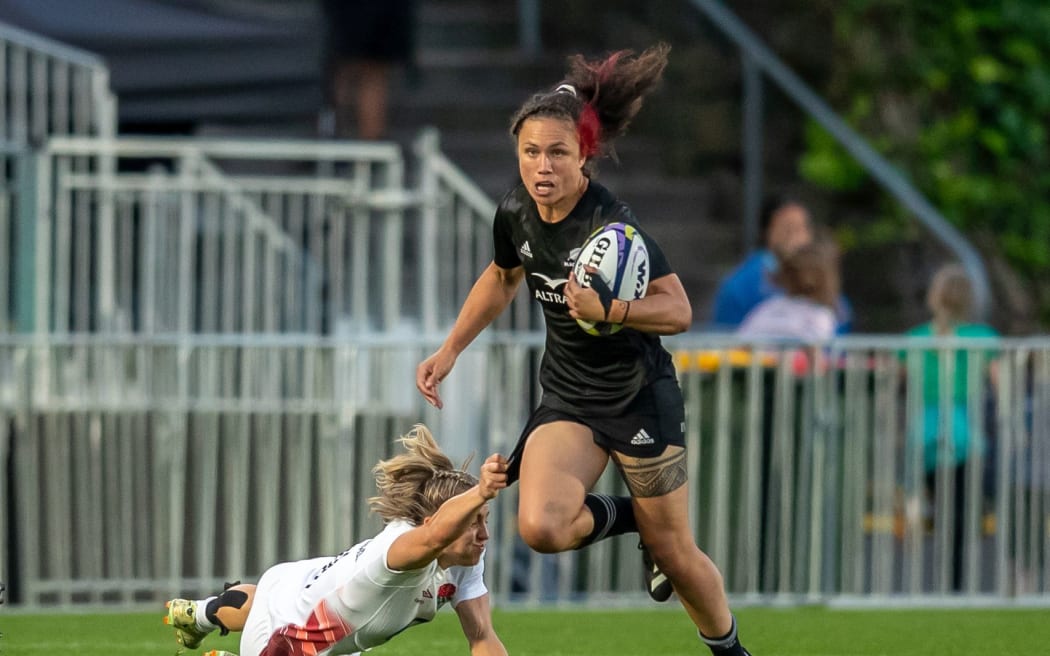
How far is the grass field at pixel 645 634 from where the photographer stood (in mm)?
8086

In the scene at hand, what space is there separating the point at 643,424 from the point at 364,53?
7.69m

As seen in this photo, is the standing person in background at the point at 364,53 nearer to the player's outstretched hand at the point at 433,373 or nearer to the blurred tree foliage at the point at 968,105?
the blurred tree foliage at the point at 968,105

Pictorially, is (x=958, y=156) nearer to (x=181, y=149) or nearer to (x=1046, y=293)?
(x=1046, y=293)

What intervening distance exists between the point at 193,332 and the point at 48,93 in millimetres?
1857

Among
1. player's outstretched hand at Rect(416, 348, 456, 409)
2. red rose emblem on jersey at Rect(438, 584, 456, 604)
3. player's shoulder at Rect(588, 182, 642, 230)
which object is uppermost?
player's shoulder at Rect(588, 182, 642, 230)

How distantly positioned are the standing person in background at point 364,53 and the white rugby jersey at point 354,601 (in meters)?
7.54

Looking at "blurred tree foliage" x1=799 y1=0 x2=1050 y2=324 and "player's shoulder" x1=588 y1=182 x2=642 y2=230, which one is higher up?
"blurred tree foliage" x1=799 y1=0 x2=1050 y2=324

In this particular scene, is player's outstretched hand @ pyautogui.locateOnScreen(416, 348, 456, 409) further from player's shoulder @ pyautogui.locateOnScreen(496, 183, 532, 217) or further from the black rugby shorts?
player's shoulder @ pyautogui.locateOnScreen(496, 183, 532, 217)

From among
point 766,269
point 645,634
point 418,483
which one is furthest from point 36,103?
point 418,483

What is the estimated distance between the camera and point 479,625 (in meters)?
6.39

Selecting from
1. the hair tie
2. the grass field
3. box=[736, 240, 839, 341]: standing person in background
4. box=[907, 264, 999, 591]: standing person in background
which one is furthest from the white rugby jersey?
box=[907, 264, 999, 591]: standing person in background

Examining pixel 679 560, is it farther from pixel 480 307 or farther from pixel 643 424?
pixel 480 307

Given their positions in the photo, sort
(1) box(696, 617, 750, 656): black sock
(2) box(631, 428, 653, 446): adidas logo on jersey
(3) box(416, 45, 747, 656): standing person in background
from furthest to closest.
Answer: (1) box(696, 617, 750, 656): black sock, (2) box(631, 428, 653, 446): adidas logo on jersey, (3) box(416, 45, 747, 656): standing person in background

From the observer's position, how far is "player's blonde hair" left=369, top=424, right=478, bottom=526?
6.27m
